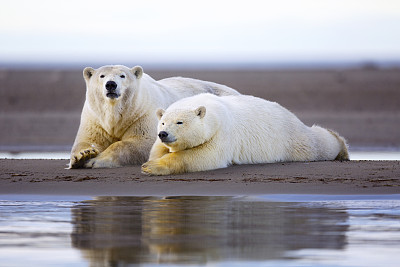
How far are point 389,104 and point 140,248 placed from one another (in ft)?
73.5

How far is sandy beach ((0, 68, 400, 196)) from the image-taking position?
8523mm

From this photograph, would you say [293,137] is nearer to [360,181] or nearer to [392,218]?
[360,181]

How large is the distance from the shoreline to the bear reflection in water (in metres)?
0.64

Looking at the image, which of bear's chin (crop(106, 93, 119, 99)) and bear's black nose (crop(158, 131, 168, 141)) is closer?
bear's black nose (crop(158, 131, 168, 141))

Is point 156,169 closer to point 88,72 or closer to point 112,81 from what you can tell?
point 112,81

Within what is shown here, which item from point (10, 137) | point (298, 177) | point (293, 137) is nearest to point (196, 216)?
point (298, 177)

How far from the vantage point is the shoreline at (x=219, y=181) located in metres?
8.30

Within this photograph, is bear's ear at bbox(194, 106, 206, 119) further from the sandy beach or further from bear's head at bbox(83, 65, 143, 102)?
bear's head at bbox(83, 65, 143, 102)

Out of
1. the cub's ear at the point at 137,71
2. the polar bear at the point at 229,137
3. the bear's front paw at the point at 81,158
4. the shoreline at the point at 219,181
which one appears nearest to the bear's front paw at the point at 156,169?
the polar bear at the point at 229,137

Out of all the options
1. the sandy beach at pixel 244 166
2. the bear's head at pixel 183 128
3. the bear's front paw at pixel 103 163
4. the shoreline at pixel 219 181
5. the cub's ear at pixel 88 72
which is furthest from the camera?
the cub's ear at pixel 88 72

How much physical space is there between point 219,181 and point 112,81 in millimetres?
2249

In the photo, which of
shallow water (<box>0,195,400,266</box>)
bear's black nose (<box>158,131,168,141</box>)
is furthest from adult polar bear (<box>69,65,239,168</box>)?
shallow water (<box>0,195,400,266</box>)

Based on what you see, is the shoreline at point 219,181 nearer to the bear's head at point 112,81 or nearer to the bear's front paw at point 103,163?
the bear's front paw at point 103,163

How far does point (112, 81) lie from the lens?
10391mm
